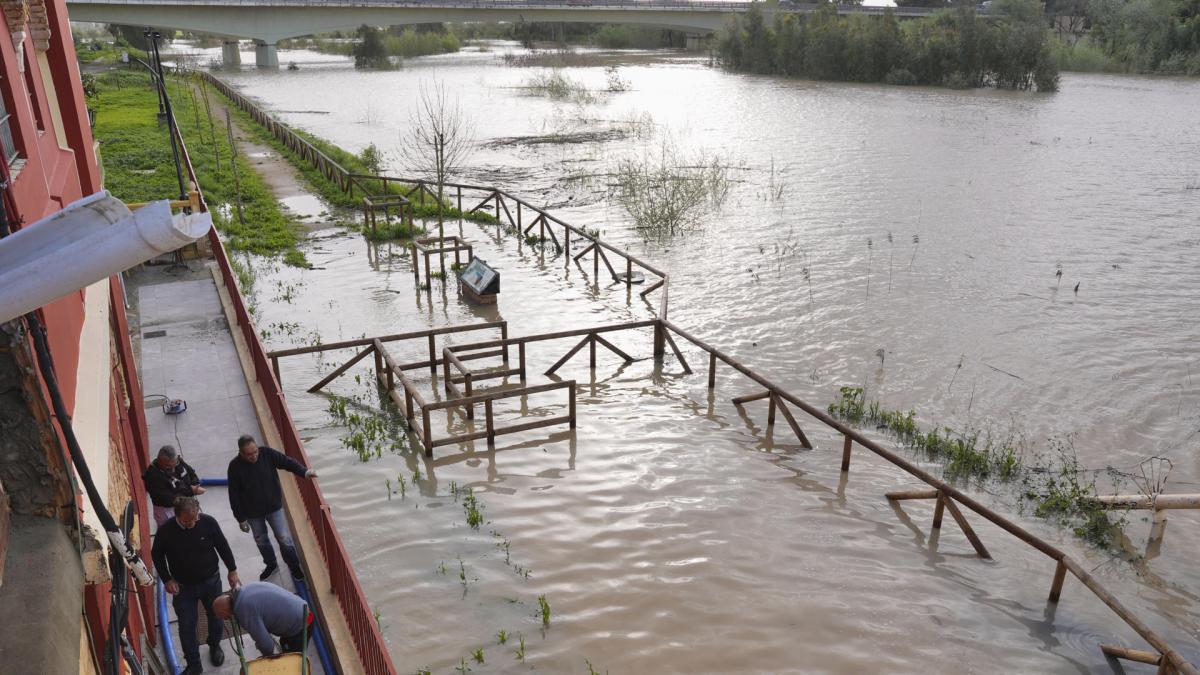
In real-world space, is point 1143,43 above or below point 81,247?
above

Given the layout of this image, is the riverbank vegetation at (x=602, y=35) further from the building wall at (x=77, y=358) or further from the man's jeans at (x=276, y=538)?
the man's jeans at (x=276, y=538)

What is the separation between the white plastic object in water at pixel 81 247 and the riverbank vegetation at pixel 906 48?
53.6 m

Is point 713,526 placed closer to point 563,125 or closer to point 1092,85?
point 563,125

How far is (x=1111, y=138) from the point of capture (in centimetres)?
3391

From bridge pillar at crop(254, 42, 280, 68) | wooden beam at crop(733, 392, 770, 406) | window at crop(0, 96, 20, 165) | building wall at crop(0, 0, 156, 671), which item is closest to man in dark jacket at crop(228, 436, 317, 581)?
building wall at crop(0, 0, 156, 671)

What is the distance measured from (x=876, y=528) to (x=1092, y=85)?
51.1m

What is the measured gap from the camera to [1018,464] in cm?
1105

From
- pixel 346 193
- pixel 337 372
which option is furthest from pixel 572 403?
pixel 346 193

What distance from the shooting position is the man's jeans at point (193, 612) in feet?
20.5

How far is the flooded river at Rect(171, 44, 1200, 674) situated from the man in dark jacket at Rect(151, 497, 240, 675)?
1813 mm

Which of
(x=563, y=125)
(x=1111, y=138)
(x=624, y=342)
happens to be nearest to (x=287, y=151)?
(x=563, y=125)

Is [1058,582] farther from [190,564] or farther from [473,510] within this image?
[190,564]

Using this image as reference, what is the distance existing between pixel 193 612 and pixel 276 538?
126 centimetres

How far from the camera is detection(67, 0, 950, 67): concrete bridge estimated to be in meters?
56.4
